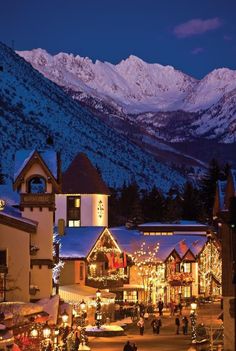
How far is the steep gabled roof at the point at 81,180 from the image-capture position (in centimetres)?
9750

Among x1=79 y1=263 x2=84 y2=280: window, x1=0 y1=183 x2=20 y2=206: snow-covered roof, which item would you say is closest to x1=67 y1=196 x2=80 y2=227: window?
x1=79 y1=263 x2=84 y2=280: window

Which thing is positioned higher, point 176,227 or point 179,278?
point 176,227

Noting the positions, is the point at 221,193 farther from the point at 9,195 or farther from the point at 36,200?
the point at 9,195

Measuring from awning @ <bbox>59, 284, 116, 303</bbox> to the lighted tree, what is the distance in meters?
16.7

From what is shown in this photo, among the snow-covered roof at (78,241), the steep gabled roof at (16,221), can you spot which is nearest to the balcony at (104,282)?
the snow-covered roof at (78,241)

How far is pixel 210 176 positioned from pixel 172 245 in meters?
61.8

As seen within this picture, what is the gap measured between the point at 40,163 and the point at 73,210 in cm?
3919

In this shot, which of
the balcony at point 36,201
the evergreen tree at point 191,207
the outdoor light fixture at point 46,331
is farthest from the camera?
the evergreen tree at point 191,207

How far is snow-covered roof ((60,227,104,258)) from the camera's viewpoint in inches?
3056

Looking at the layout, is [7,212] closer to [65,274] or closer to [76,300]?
[76,300]

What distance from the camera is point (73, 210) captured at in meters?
98.9

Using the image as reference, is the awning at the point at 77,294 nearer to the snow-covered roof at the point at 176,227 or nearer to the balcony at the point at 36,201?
the balcony at the point at 36,201

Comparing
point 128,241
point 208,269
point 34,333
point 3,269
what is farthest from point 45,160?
point 208,269

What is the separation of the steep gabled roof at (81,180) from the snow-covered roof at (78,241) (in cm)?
1459
